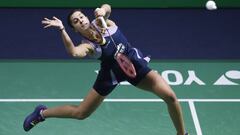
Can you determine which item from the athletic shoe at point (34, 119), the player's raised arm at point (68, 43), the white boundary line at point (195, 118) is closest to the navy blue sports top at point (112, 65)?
the player's raised arm at point (68, 43)

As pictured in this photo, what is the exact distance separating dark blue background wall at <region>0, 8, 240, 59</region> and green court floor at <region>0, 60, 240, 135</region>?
0.28m

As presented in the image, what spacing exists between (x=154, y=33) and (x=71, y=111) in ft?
11.2

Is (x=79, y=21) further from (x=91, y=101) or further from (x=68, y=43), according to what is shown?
(x=91, y=101)

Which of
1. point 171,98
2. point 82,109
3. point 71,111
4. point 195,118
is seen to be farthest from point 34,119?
point 195,118

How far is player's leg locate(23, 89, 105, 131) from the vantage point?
6719mm

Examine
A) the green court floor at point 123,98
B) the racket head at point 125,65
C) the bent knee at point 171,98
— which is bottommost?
the green court floor at point 123,98

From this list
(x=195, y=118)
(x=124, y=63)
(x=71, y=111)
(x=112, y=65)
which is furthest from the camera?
(x=195, y=118)

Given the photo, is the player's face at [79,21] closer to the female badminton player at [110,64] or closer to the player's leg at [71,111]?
the female badminton player at [110,64]

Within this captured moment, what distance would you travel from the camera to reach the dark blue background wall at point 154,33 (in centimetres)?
948

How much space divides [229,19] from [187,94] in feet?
7.55

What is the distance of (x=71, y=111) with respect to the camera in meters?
6.87

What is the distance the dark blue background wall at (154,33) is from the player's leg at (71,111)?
230 cm

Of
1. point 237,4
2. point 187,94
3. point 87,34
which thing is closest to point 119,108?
point 187,94

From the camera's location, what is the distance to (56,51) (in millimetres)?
9484
